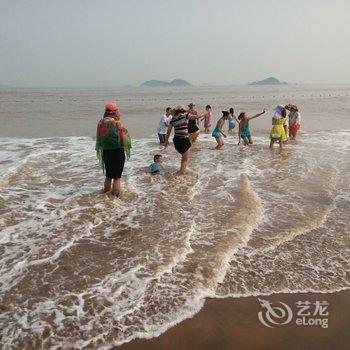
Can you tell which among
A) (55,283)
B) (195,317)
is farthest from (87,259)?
(195,317)

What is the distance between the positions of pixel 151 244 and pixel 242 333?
221 cm

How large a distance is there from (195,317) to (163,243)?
1816 millimetres

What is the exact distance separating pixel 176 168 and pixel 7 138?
32.4ft

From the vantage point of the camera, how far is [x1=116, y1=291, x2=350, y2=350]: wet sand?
11.7 feet

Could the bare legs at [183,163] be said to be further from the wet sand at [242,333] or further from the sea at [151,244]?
the wet sand at [242,333]

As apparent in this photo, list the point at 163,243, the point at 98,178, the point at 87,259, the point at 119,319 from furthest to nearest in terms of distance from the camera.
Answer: the point at 98,178, the point at 163,243, the point at 87,259, the point at 119,319

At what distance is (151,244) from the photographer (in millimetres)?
5648

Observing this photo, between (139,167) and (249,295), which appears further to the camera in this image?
(139,167)

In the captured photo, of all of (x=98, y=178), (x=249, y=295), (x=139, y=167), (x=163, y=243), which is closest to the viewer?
(x=249, y=295)

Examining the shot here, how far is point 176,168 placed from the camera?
11.0m

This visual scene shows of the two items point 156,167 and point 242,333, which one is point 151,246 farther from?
point 156,167

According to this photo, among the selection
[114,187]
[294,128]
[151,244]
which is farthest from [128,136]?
[294,128]

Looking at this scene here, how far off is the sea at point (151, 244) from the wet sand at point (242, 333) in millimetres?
164

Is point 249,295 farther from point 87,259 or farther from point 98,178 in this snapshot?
point 98,178
